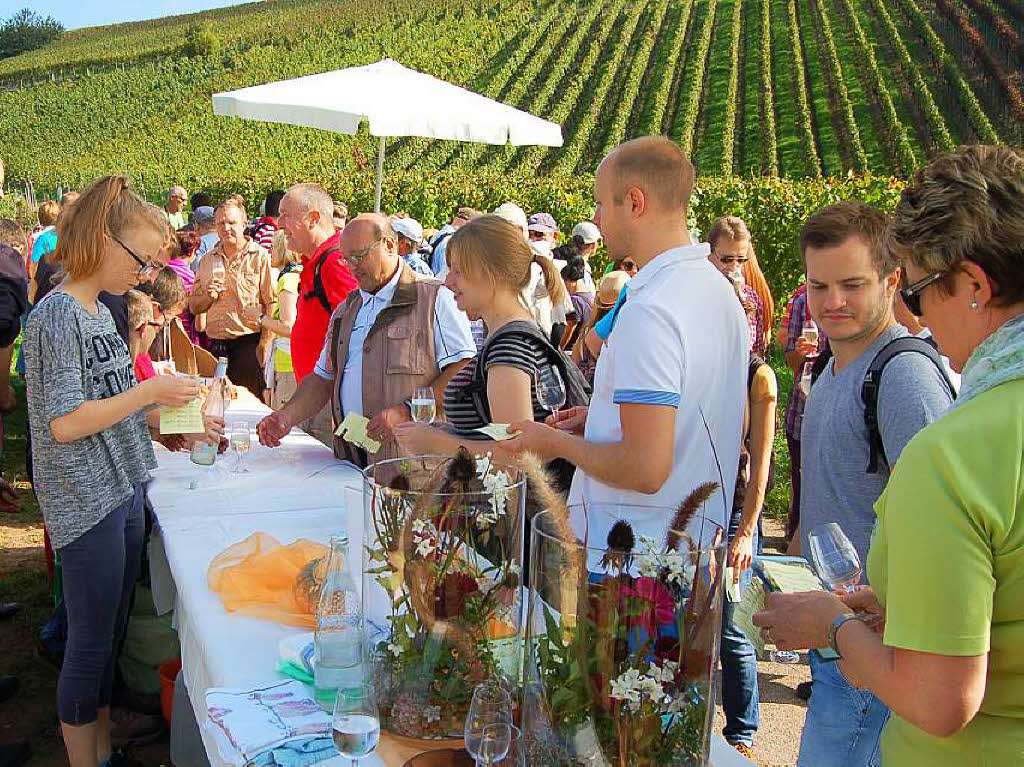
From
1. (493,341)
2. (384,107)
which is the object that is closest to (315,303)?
(493,341)

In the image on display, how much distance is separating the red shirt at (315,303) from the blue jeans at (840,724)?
3163 millimetres

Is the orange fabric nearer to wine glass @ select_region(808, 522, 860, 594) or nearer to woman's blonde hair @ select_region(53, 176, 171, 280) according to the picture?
woman's blonde hair @ select_region(53, 176, 171, 280)

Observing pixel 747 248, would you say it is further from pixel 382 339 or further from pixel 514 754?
pixel 514 754

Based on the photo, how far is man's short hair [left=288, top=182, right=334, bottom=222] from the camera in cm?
495

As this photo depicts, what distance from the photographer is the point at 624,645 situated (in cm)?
134

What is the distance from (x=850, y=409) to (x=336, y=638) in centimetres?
125

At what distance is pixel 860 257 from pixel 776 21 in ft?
180

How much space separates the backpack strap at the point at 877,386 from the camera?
208 centimetres

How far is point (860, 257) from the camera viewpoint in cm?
226

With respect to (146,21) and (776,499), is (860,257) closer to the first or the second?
(776,499)

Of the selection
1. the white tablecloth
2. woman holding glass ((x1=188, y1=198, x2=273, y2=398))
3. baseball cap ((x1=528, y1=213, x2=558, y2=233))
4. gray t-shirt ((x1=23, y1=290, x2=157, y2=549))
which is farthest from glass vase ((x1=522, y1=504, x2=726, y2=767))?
baseball cap ((x1=528, y1=213, x2=558, y2=233))

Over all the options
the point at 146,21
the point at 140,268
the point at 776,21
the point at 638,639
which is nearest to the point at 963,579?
the point at 638,639

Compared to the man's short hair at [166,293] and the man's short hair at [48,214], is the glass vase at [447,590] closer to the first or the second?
the man's short hair at [166,293]

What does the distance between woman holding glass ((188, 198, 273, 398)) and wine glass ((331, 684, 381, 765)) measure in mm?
5600
